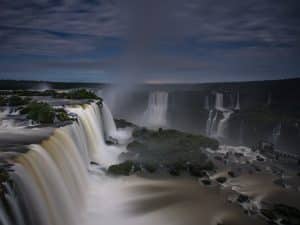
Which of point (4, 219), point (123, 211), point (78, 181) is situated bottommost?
point (123, 211)

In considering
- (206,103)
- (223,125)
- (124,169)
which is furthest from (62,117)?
(206,103)

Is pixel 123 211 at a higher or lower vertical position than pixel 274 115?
lower

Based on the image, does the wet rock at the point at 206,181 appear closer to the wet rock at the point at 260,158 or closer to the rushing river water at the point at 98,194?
the rushing river water at the point at 98,194

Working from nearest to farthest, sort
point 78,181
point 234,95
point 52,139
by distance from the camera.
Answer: point 52,139
point 78,181
point 234,95

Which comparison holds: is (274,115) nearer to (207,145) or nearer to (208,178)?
(207,145)

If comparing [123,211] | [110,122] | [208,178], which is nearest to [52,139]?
[123,211]

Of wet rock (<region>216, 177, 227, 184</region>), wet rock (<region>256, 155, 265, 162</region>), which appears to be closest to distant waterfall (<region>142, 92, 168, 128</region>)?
wet rock (<region>256, 155, 265, 162</region>)
